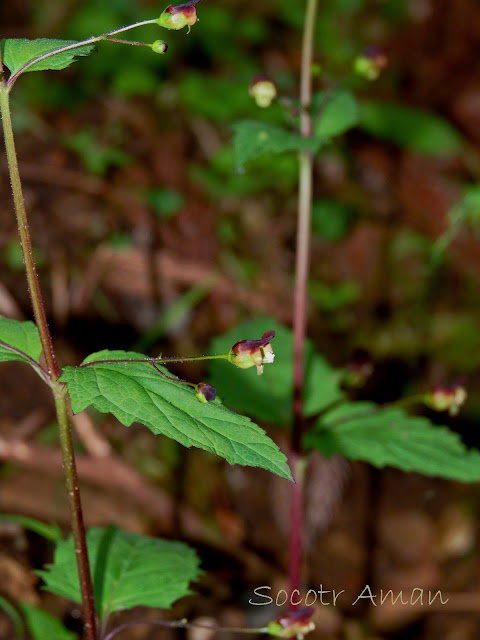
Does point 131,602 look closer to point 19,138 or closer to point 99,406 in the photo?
point 99,406

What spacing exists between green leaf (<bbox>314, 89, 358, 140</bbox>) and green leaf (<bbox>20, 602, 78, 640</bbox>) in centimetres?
176

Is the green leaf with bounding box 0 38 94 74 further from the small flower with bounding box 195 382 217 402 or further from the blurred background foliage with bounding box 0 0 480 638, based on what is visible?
the blurred background foliage with bounding box 0 0 480 638

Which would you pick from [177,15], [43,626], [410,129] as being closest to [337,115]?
[177,15]

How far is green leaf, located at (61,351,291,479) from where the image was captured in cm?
122

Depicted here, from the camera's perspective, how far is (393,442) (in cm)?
212

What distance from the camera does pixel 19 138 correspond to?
453 cm

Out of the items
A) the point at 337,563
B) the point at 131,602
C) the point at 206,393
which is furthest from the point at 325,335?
the point at 206,393

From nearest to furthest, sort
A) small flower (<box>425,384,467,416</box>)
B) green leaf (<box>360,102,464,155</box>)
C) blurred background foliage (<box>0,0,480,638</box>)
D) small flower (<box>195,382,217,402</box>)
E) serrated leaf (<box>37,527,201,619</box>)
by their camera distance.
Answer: small flower (<box>195,382,217,402</box>), serrated leaf (<box>37,527,201,619</box>), small flower (<box>425,384,467,416</box>), blurred background foliage (<box>0,0,480,638</box>), green leaf (<box>360,102,464,155</box>)

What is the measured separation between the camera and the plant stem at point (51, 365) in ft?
3.94

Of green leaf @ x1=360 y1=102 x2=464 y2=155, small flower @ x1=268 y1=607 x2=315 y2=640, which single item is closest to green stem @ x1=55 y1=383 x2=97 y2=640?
small flower @ x1=268 y1=607 x2=315 y2=640

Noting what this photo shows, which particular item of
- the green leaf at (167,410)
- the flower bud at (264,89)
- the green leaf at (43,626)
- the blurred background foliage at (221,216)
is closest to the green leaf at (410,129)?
the blurred background foliage at (221,216)

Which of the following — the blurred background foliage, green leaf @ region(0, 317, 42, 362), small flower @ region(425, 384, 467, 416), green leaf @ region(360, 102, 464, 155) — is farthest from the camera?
green leaf @ region(360, 102, 464, 155)

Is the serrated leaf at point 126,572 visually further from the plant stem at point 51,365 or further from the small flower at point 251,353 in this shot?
the small flower at point 251,353

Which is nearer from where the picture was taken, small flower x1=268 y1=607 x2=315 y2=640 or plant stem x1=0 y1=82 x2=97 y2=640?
plant stem x1=0 y1=82 x2=97 y2=640
